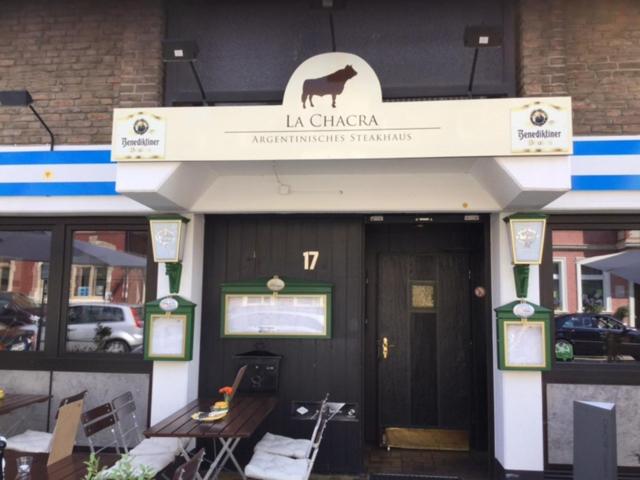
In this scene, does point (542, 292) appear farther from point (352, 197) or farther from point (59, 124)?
point (59, 124)

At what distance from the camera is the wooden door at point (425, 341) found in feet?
18.9

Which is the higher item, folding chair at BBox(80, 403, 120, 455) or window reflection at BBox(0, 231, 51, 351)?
window reflection at BBox(0, 231, 51, 351)

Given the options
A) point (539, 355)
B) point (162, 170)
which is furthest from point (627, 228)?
point (162, 170)

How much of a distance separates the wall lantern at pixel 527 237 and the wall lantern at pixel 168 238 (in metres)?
3.05

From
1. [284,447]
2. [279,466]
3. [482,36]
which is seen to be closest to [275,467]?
[279,466]

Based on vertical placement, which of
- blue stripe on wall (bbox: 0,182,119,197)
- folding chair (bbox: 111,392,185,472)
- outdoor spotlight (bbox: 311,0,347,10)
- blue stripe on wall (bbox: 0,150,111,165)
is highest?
outdoor spotlight (bbox: 311,0,347,10)

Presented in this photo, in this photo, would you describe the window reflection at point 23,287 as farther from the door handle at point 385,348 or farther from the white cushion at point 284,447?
the door handle at point 385,348

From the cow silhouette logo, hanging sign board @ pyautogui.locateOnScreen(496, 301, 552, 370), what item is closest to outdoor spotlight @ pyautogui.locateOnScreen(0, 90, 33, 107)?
the cow silhouette logo

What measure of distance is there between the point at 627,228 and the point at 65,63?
5.95m

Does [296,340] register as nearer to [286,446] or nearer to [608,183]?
[286,446]

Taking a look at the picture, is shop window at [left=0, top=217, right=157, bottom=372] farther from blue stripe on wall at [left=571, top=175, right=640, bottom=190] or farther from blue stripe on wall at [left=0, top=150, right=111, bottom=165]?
blue stripe on wall at [left=571, top=175, right=640, bottom=190]

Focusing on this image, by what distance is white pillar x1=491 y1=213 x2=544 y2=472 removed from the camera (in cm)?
465

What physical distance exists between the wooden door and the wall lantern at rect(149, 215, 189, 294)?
90.2 inches

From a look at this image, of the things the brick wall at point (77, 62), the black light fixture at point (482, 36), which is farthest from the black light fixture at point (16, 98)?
the black light fixture at point (482, 36)
